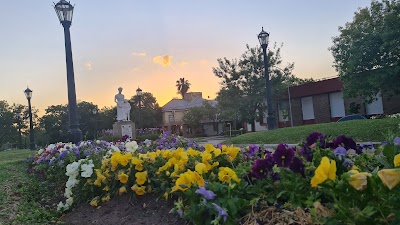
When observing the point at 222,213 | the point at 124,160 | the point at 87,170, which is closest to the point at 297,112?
the point at 87,170

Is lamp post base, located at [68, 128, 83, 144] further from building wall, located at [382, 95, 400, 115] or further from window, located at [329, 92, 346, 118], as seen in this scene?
window, located at [329, 92, 346, 118]

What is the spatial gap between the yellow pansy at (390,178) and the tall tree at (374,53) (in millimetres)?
17867

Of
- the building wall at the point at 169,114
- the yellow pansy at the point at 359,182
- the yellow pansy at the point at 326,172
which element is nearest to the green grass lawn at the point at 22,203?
the yellow pansy at the point at 326,172

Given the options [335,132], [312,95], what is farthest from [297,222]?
[312,95]

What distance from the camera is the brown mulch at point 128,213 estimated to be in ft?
10.5

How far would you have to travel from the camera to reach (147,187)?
376cm

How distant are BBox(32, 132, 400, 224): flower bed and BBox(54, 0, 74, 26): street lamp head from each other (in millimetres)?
7555

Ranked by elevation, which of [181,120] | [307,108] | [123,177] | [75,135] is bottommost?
[123,177]

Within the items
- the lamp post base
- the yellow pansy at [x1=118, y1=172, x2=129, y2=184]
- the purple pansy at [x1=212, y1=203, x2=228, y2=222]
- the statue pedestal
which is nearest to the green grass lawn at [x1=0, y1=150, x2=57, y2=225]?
the yellow pansy at [x1=118, y1=172, x2=129, y2=184]

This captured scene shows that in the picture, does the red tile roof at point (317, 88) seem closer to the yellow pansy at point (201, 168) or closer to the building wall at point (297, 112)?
the building wall at point (297, 112)

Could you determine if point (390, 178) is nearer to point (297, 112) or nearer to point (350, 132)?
point (350, 132)

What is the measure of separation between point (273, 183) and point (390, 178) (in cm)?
97

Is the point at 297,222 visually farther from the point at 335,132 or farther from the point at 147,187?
the point at 335,132

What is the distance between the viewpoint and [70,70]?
10539mm
